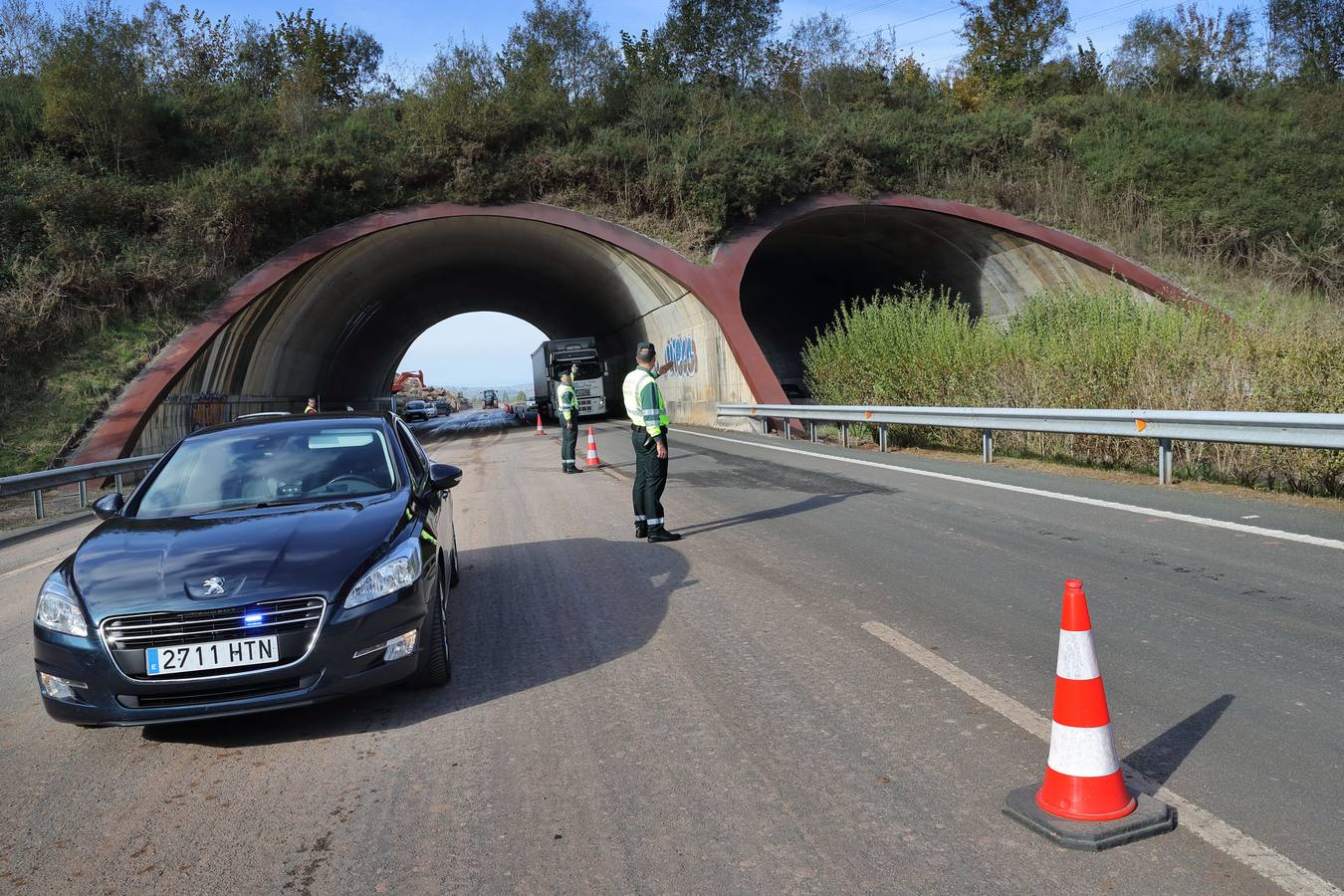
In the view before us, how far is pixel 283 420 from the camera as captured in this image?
6371 millimetres

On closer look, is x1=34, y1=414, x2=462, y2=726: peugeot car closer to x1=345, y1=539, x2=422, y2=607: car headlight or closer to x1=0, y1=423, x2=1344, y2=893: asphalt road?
x1=345, y1=539, x2=422, y2=607: car headlight

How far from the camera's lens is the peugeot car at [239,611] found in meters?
4.03

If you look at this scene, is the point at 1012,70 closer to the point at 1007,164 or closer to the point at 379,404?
the point at 1007,164

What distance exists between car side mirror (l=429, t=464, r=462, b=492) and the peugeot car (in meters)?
0.72

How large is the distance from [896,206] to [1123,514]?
72.3 ft

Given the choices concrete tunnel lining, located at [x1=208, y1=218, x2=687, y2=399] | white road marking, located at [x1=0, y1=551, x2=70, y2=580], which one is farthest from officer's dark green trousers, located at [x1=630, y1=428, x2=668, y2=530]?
concrete tunnel lining, located at [x1=208, y1=218, x2=687, y2=399]

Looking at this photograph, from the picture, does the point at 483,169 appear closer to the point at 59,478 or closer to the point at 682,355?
the point at 682,355

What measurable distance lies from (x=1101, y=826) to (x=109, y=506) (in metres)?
5.21

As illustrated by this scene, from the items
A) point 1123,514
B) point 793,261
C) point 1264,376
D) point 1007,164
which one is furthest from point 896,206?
point 1123,514

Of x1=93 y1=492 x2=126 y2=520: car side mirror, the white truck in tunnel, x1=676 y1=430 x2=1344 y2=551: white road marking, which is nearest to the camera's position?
x1=93 y1=492 x2=126 y2=520: car side mirror

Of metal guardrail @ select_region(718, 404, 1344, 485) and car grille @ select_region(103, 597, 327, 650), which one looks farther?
metal guardrail @ select_region(718, 404, 1344, 485)

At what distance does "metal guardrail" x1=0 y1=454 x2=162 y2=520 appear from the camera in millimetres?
13898

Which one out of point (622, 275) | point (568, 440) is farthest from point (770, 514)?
point (622, 275)

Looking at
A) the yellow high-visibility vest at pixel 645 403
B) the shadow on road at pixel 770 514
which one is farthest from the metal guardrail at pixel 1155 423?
the yellow high-visibility vest at pixel 645 403
